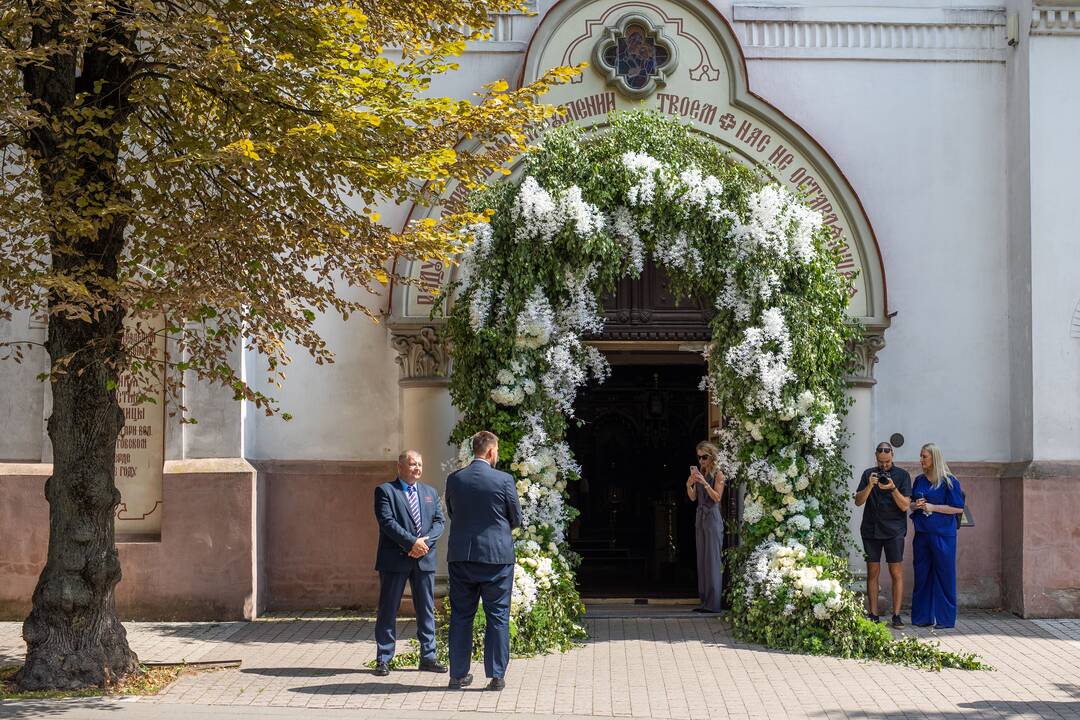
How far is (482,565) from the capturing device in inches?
368

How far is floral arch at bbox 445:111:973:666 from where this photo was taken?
37.9 ft

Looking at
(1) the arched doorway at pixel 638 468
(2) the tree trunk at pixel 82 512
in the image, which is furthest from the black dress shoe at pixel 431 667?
(1) the arched doorway at pixel 638 468

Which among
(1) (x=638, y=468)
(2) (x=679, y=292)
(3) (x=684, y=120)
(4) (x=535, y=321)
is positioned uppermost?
(3) (x=684, y=120)

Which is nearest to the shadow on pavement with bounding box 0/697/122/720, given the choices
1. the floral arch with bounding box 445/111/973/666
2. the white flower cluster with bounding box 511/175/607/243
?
the floral arch with bounding box 445/111/973/666

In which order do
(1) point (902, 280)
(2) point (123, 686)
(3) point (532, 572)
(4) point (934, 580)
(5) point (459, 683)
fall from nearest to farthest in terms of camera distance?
(5) point (459, 683), (2) point (123, 686), (3) point (532, 572), (4) point (934, 580), (1) point (902, 280)

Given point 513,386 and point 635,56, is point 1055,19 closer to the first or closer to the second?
point 635,56

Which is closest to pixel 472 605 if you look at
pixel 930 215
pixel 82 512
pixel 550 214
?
pixel 82 512

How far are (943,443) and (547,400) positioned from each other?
4.44 meters

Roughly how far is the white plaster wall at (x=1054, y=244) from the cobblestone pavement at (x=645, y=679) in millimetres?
2071

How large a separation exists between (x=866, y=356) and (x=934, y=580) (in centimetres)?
229

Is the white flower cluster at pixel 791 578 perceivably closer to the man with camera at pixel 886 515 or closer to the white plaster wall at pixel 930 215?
the man with camera at pixel 886 515

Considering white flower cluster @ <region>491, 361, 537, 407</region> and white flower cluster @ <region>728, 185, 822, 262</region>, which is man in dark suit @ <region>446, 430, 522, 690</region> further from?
white flower cluster @ <region>728, 185, 822, 262</region>

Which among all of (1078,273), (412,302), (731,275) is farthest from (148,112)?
(1078,273)

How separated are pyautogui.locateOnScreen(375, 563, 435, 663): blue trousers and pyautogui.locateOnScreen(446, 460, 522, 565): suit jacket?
835 mm
